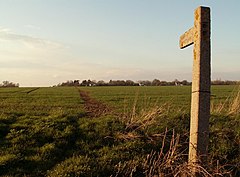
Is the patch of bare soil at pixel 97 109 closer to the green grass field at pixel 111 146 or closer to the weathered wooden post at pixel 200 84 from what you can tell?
the green grass field at pixel 111 146

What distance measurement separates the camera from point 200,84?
450 centimetres

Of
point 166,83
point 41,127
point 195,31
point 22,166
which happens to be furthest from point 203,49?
point 166,83

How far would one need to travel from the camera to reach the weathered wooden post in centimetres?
444

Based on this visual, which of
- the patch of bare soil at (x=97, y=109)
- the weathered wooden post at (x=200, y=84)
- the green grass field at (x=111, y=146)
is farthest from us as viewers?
the patch of bare soil at (x=97, y=109)

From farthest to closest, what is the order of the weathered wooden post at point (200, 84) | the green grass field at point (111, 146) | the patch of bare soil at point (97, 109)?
the patch of bare soil at point (97, 109) → the green grass field at point (111, 146) → the weathered wooden post at point (200, 84)

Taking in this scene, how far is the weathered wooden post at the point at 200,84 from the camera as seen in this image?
4.44 metres

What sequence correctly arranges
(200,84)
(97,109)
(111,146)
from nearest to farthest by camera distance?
(200,84), (111,146), (97,109)

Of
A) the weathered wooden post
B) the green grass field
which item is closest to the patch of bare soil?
the green grass field

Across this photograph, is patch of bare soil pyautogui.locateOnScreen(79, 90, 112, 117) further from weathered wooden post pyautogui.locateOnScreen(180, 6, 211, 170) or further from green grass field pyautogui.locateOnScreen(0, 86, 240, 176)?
weathered wooden post pyautogui.locateOnScreen(180, 6, 211, 170)

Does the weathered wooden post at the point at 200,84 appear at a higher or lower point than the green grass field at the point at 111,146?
higher

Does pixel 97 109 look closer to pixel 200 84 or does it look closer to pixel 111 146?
pixel 111 146

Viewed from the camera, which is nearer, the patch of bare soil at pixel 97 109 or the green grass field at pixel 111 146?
the green grass field at pixel 111 146

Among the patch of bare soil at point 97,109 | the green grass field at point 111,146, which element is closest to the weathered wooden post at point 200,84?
the green grass field at point 111,146

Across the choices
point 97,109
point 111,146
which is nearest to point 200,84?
point 111,146
